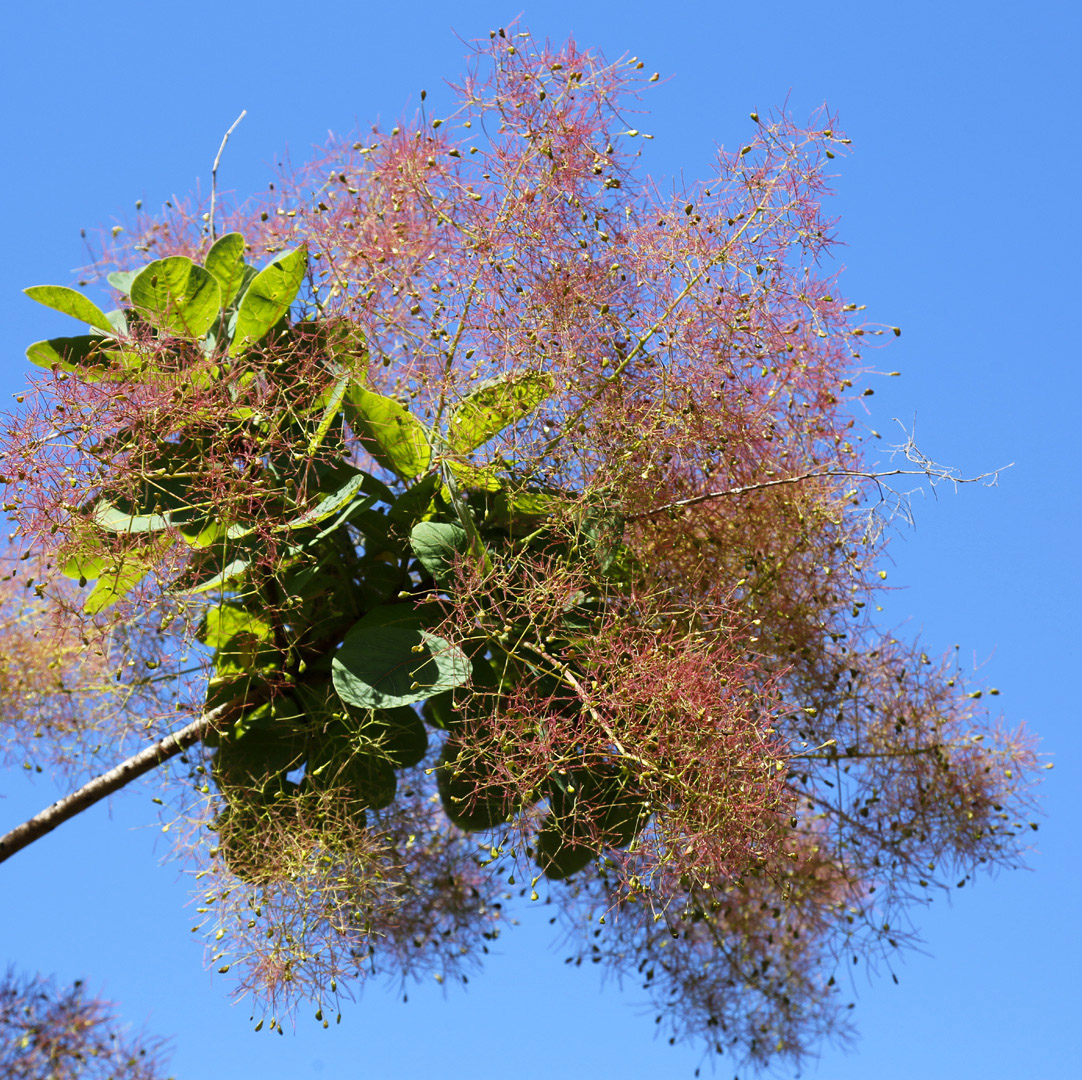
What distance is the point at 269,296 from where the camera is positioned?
82.0 inches

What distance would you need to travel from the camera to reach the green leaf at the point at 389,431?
204 centimetres

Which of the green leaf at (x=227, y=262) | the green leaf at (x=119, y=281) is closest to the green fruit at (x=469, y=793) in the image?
the green leaf at (x=227, y=262)

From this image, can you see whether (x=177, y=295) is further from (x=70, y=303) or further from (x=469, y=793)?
(x=469, y=793)

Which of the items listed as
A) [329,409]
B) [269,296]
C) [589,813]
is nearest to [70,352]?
[269,296]

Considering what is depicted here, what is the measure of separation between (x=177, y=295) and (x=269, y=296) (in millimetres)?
147

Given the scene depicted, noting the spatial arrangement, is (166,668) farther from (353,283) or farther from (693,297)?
(693,297)

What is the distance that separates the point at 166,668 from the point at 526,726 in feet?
2.29

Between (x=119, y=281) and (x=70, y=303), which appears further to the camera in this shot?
(x=119, y=281)

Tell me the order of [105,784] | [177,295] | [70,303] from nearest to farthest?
[177,295]
[70,303]
[105,784]

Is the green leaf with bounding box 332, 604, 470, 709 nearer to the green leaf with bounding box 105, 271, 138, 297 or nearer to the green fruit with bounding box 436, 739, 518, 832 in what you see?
the green fruit with bounding box 436, 739, 518, 832

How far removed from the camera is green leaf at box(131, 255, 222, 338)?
2039mm

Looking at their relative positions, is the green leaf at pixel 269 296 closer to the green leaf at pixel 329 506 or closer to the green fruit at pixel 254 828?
the green leaf at pixel 329 506

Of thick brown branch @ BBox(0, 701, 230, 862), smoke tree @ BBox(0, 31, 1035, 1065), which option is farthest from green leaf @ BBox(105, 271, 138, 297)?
thick brown branch @ BBox(0, 701, 230, 862)

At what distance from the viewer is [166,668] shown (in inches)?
Answer: 88.0
